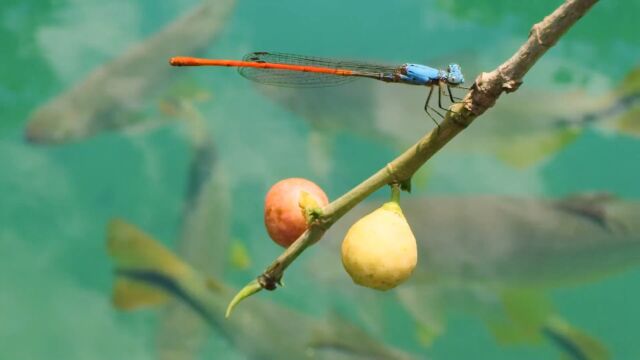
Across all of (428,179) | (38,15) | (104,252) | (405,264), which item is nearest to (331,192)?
(428,179)

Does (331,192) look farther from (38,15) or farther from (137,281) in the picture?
(38,15)

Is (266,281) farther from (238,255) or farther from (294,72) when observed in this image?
(238,255)

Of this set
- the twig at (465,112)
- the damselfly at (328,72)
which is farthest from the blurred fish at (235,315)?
the twig at (465,112)

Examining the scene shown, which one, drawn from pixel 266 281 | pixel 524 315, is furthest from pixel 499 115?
pixel 266 281

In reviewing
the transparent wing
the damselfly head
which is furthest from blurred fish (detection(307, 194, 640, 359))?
the damselfly head

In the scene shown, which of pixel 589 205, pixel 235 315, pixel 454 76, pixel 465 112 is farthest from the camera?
pixel 235 315
